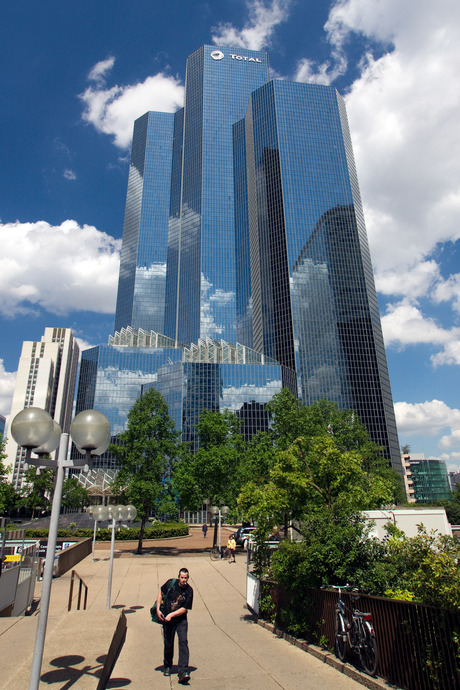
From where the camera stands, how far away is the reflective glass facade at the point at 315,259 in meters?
117

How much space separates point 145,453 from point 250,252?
126 meters

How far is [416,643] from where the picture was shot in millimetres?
6887

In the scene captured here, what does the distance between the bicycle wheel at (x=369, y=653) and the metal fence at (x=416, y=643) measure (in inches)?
5.2

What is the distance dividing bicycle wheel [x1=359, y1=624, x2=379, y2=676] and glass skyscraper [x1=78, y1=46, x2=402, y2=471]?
9266cm

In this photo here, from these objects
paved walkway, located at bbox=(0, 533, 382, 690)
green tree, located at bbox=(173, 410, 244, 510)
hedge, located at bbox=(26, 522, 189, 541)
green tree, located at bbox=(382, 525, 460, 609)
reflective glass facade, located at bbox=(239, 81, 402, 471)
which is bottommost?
paved walkway, located at bbox=(0, 533, 382, 690)

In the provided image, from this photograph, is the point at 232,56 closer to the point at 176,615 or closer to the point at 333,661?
the point at 176,615

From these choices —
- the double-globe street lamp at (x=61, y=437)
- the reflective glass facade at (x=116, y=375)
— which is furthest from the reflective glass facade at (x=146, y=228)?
the double-globe street lamp at (x=61, y=437)

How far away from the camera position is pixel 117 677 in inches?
310

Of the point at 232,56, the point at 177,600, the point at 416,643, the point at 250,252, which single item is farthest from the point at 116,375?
the point at 232,56

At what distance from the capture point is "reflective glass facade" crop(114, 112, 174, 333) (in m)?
161

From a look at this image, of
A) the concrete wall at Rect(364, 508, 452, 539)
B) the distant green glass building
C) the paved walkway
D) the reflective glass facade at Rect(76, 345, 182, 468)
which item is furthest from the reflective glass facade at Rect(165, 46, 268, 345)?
the paved walkway

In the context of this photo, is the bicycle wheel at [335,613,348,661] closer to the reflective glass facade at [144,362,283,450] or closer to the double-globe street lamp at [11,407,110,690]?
the double-globe street lamp at [11,407,110,690]

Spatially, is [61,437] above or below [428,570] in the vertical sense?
above

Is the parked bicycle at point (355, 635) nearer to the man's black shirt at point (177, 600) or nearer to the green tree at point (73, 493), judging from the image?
the man's black shirt at point (177, 600)
